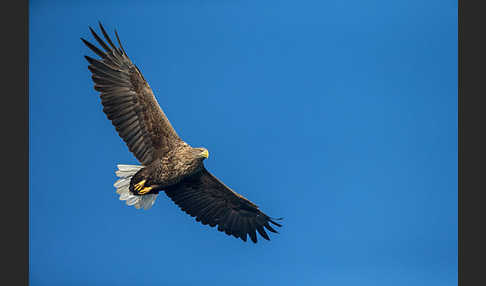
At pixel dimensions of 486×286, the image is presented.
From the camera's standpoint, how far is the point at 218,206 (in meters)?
6.98

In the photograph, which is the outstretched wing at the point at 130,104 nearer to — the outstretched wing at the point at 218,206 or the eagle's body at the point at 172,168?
the eagle's body at the point at 172,168

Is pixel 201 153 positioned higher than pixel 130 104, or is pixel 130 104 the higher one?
pixel 130 104

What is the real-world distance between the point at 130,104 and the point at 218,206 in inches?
62.4

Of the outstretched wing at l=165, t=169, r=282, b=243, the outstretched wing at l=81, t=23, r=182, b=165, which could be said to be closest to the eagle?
the outstretched wing at l=81, t=23, r=182, b=165

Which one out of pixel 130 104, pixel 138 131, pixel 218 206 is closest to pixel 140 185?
pixel 138 131

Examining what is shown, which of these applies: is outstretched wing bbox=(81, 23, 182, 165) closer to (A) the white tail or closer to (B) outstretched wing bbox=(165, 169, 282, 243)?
(A) the white tail

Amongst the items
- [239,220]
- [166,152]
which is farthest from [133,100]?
[239,220]

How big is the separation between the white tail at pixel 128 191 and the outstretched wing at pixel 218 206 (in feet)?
0.87

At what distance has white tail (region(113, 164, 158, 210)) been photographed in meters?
6.36

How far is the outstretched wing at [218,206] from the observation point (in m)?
6.75

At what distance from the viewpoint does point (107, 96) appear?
6.31 m

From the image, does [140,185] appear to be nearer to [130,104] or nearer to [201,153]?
[201,153]

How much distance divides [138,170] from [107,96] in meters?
0.84

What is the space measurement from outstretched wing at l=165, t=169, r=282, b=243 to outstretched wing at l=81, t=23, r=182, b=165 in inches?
21.5
